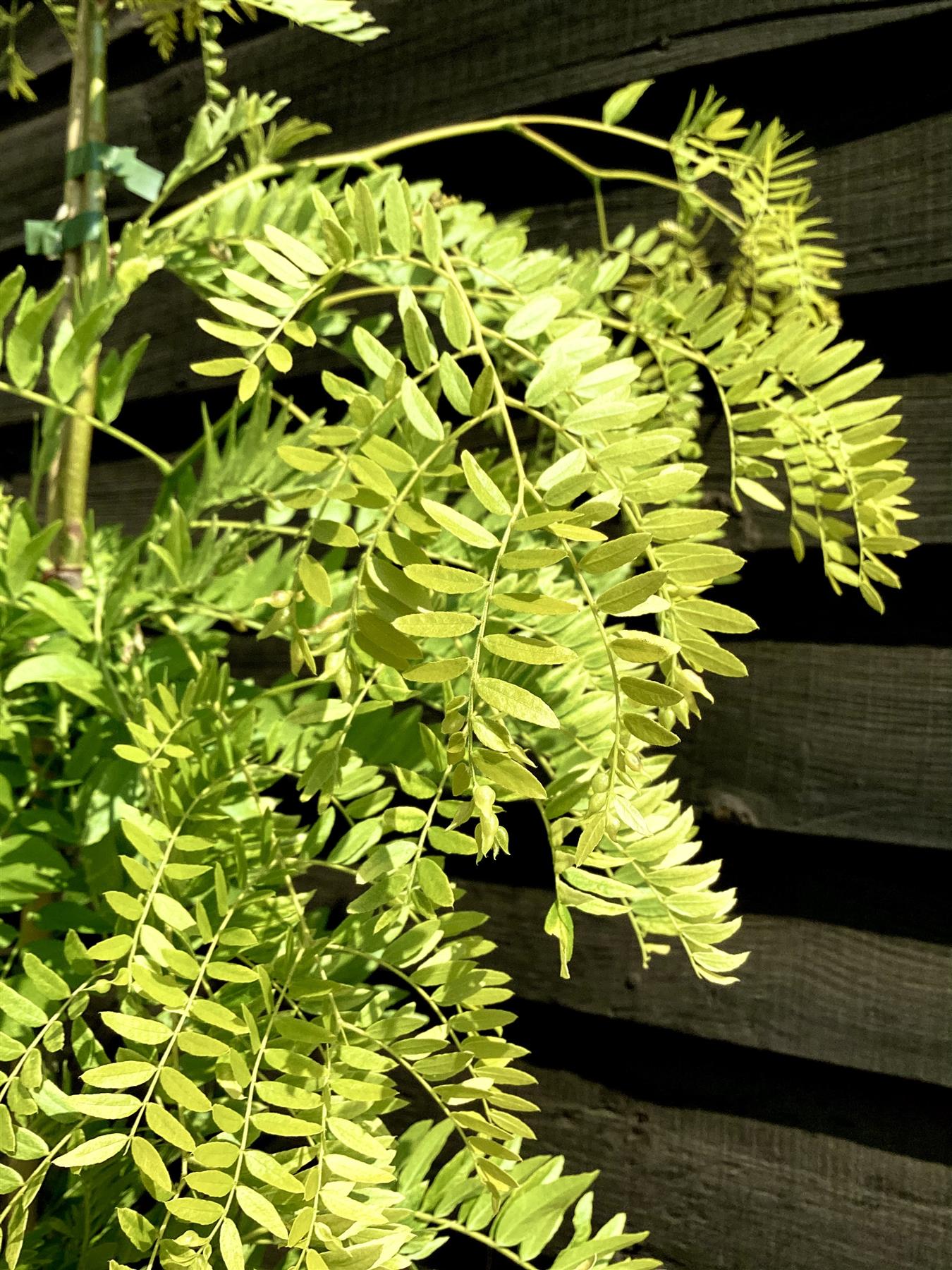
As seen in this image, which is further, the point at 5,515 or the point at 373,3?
the point at 373,3

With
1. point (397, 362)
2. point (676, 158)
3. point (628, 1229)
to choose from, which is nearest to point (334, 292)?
point (676, 158)

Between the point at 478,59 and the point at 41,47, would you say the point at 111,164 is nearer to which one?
the point at 478,59

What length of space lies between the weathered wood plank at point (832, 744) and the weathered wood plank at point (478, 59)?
1.15ft

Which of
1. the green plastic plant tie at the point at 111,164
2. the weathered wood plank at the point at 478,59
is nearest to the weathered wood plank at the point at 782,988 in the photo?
the weathered wood plank at the point at 478,59

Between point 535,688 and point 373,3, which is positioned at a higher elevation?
point 373,3

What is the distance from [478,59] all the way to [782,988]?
89 centimetres

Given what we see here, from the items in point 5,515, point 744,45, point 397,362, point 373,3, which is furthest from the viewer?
point 373,3

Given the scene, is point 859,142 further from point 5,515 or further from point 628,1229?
point 628,1229

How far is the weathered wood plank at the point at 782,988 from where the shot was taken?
696 millimetres

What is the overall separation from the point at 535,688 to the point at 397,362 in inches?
7.0

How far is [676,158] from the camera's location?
2.44 ft

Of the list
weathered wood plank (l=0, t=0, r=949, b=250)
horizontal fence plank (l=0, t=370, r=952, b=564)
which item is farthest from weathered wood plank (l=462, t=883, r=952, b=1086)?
weathered wood plank (l=0, t=0, r=949, b=250)

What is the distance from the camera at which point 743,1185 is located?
731 mm

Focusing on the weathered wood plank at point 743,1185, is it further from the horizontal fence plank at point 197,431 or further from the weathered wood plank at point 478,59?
the weathered wood plank at point 478,59
